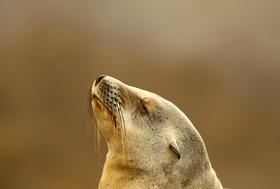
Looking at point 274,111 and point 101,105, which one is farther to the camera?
point 274,111

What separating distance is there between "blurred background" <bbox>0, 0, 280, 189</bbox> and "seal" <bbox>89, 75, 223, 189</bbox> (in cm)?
266

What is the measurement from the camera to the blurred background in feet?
18.4

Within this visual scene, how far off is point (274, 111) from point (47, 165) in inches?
91.8

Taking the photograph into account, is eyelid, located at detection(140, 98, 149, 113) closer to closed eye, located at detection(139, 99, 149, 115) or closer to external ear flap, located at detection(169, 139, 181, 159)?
closed eye, located at detection(139, 99, 149, 115)

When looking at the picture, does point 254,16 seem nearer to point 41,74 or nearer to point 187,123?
point 41,74

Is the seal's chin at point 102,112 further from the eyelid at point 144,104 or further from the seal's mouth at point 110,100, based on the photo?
the eyelid at point 144,104

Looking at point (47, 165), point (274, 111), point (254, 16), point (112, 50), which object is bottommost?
point (47, 165)

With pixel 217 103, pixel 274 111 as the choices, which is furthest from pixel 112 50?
pixel 274 111

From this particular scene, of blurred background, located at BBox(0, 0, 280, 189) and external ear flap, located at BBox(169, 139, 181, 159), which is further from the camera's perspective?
blurred background, located at BBox(0, 0, 280, 189)

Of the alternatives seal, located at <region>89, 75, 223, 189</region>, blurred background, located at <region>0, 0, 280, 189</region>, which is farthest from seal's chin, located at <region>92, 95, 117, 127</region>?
blurred background, located at <region>0, 0, 280, 189</region>

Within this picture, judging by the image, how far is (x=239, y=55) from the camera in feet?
19.1

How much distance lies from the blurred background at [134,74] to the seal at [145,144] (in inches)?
105

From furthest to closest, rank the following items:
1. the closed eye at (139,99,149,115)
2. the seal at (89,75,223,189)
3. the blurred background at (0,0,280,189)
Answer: the blurred background at (0,0,280,189) < the closed eye at (139,99,149,115) < the seal at (89,75,223,189)

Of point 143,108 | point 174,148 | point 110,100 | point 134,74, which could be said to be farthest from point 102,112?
point 134,74
